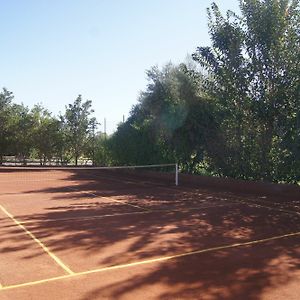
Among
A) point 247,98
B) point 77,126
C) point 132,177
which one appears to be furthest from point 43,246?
point 77,126

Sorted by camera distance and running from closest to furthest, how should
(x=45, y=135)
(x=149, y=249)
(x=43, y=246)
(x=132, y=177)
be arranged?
(x=149, y=249) < (x=43, y=246) < (x=132, y=177) < (x=45, y=135)

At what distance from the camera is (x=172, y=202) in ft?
45.4

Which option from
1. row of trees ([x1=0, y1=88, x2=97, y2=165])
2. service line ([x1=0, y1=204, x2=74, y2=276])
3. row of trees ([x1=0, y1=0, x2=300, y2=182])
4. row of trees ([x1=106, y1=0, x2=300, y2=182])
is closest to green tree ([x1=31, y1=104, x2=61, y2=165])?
row of trees ([x1=0, y1=88, x2=97, y2=165])

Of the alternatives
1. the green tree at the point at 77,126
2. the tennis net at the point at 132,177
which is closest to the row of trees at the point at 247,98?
the tennis net at the point at 132,177

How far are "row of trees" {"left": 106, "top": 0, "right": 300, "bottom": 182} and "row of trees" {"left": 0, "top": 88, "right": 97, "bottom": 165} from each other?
1803cm

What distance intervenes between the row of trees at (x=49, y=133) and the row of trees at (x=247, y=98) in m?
18.0

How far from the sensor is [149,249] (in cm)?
756

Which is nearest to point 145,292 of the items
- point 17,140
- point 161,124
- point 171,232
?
point 171,232

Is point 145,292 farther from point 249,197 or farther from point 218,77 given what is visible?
point 218,77

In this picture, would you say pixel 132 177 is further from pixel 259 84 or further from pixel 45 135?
pixel 45 135

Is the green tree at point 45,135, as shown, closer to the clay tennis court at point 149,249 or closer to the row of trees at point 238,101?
the row of trees at point 238,101

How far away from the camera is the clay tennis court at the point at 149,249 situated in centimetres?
555

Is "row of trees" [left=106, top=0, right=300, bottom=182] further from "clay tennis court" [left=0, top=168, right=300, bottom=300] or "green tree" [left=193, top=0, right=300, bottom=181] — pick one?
"clay tennis court" [left=0, top=168, right=300, bottom=300]

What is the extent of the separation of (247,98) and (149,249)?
10.3 m
